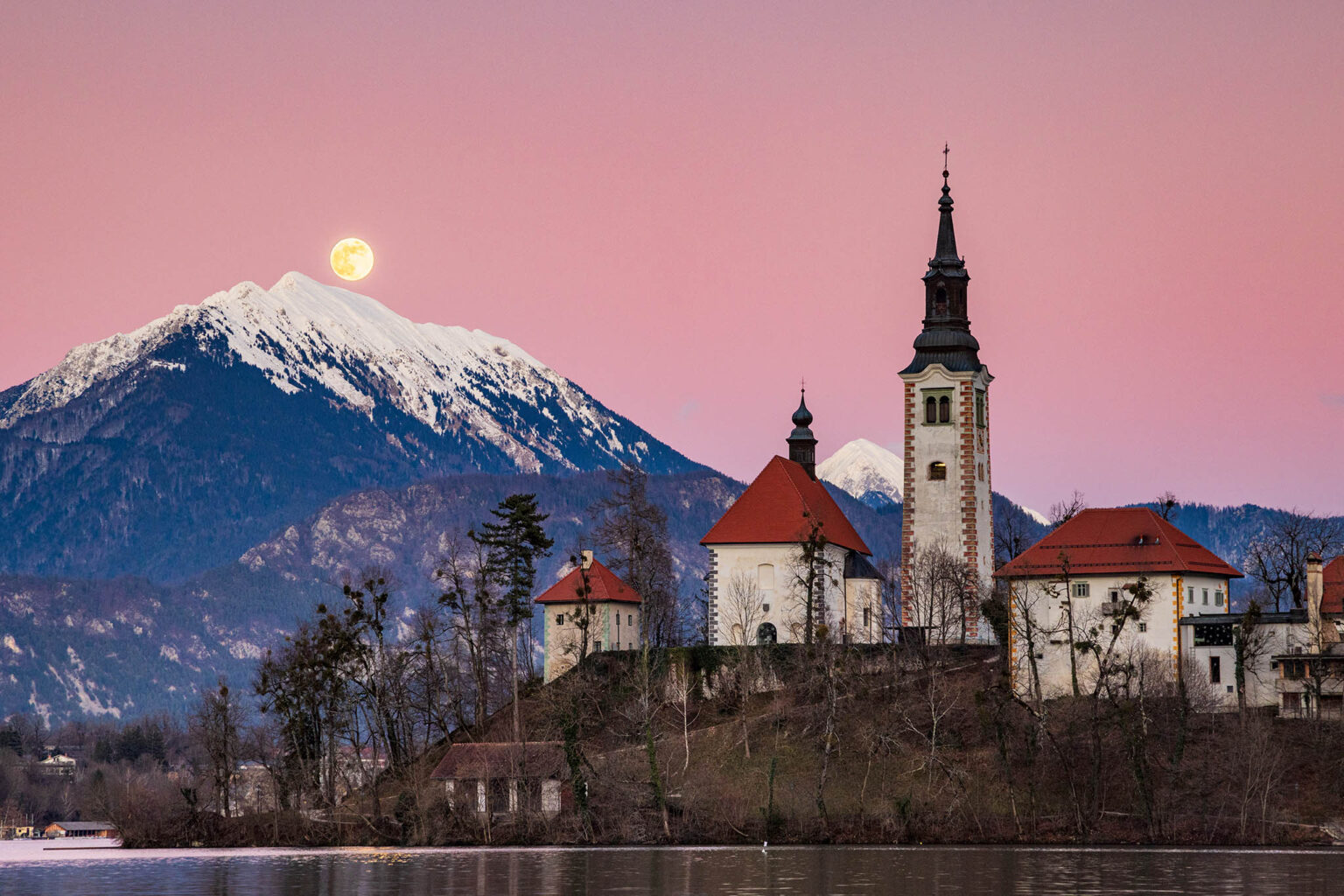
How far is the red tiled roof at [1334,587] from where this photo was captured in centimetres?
9506

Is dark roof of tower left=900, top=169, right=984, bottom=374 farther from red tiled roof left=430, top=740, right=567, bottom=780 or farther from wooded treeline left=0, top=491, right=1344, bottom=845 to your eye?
red tiled roof left=430, top=740, right=567, bottom=780

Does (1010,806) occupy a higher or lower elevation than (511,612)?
lower

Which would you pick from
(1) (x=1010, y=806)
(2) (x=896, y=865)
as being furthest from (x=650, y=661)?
(2) (x=896, y=865)

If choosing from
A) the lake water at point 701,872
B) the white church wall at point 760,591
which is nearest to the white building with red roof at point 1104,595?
the white church wall at point 760,591

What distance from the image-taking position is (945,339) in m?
117

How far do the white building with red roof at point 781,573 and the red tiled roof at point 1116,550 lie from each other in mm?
12326

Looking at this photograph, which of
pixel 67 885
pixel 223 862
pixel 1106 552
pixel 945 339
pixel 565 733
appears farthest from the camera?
pixel 945 339

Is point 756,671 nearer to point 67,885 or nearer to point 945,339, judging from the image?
point 945,339

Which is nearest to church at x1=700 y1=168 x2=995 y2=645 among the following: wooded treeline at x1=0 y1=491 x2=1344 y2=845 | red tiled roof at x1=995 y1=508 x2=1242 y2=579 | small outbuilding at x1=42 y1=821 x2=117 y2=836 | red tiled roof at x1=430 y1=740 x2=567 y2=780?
wooded treeline at x1=0 y1=491 x2=1344 y2=845

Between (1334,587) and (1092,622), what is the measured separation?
38.8ft

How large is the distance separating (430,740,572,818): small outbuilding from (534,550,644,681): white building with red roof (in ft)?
50.7

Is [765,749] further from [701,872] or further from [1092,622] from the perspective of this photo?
[701,872]

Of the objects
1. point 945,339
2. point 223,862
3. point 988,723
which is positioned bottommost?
point 223,862

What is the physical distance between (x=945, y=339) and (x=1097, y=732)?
34611mm
